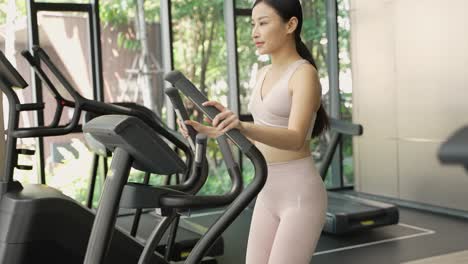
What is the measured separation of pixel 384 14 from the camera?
617cm

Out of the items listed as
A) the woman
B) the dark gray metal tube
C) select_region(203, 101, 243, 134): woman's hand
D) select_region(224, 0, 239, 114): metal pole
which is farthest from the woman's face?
select_region(224, 0, 239, 114): metal pole

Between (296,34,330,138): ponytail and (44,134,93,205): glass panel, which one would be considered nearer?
(296,34,330,138): ponytail

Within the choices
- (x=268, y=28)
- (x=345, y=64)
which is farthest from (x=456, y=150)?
(x=345, y=64)

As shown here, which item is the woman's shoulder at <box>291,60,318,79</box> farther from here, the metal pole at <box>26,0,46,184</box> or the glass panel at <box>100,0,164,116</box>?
the glass panel at <box>100,0,164,116</box>

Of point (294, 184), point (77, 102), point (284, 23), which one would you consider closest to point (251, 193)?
point (294, 184)

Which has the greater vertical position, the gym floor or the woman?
the woman

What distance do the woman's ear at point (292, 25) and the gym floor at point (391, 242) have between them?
2620mm

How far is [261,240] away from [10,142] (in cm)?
152

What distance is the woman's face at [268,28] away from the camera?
1861mm

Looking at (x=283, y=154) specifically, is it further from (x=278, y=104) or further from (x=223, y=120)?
(x=223, y=120)

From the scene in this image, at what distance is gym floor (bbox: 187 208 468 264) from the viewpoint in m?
4.24

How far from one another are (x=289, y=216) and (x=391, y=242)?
3.15 metres

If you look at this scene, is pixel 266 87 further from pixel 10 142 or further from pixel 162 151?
pixel 10 142

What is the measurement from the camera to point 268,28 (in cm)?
186
